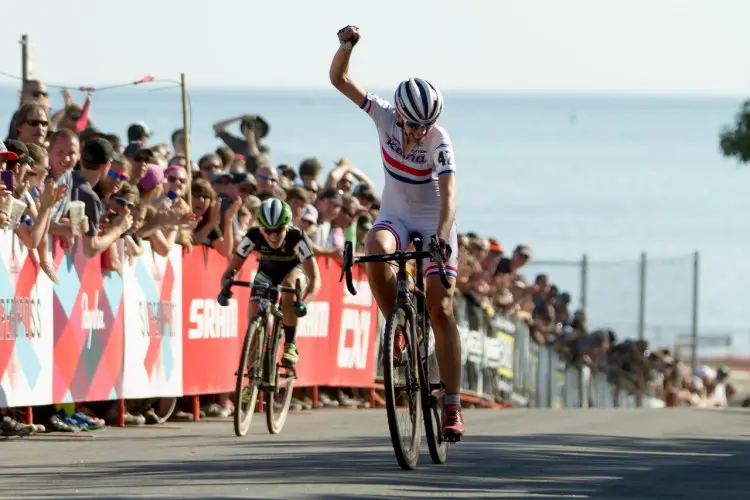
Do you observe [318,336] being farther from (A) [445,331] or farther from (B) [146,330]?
(A) [445,331]

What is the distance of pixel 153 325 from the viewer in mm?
16359

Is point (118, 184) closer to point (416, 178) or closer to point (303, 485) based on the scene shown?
point (416, 178)

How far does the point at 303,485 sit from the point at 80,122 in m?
7.74

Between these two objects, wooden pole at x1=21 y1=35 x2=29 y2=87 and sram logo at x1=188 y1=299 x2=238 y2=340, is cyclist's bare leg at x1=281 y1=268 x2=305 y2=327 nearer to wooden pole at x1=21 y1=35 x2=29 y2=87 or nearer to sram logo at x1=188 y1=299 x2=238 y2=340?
sram logo at x1=188 y1=299 x2=238 y2=340

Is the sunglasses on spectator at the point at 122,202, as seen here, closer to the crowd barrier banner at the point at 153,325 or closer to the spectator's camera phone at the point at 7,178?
the crowd barrier banner at the point at 153,325

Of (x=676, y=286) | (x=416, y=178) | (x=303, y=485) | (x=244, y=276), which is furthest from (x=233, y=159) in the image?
(x=676, y=286)

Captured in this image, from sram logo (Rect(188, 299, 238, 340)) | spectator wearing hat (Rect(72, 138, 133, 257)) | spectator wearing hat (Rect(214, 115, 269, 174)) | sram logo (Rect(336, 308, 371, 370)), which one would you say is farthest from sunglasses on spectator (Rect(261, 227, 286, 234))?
sram logo (Rect(336, 308, 371, 370))

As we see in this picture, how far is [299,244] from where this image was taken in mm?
15711

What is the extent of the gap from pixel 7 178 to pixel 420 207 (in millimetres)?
2910

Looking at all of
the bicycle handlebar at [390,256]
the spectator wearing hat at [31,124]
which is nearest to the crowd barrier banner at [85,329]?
the spectator wearing hat at [31,124]

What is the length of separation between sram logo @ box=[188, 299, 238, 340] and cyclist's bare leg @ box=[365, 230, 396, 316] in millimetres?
5518

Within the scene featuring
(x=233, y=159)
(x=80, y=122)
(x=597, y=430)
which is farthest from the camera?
(x=233, y=159)

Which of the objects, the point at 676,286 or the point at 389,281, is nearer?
the point at 389,281

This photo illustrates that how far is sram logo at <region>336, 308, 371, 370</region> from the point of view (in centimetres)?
2105
